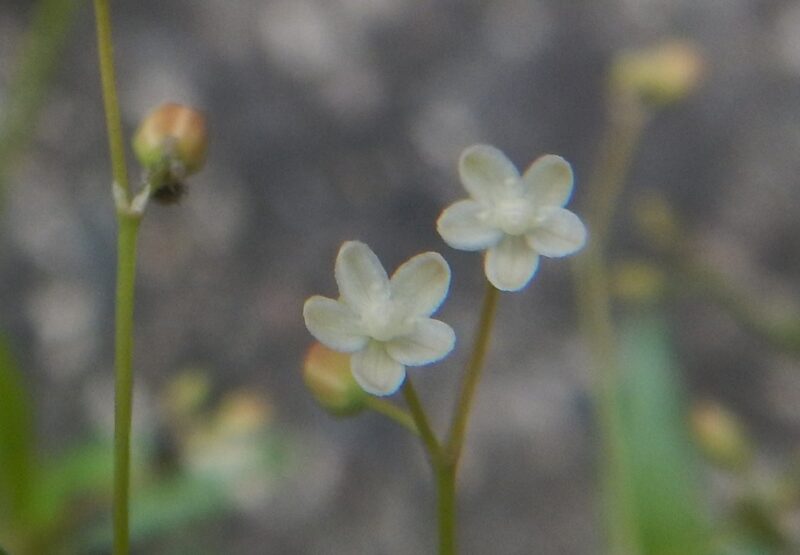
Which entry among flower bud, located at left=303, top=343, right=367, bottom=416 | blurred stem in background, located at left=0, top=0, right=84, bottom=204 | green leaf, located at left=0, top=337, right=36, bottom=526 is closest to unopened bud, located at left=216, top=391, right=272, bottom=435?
green leaf, located at left=0, top=337, right=36, bottom=526

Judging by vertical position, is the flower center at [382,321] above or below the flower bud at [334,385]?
above

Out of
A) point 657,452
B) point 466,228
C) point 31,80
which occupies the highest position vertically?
point 31,80

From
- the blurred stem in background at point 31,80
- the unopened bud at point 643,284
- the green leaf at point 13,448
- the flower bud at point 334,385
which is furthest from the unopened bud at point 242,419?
the flower bud at point 334,385

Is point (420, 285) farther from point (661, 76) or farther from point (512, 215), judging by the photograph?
point (661, 76)

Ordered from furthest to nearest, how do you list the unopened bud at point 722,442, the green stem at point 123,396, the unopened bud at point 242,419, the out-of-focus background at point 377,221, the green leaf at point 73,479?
1. the out-of-focus background at point 377,221
2. the unopened bud at point 242,419
3. the green leaf at point 73,479
4. the unopened bud at point 722,442
5. the green stem at point 123,396

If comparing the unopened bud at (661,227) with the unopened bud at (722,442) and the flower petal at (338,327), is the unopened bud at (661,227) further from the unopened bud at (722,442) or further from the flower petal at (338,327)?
the flower petal at (338,327)

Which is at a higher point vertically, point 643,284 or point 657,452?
point 643,284

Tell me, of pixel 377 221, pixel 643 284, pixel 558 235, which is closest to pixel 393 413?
pixel 558 235

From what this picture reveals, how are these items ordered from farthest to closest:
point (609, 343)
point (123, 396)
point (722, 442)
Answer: point (609, 343)
point (722, 442)
point (123, 396)
